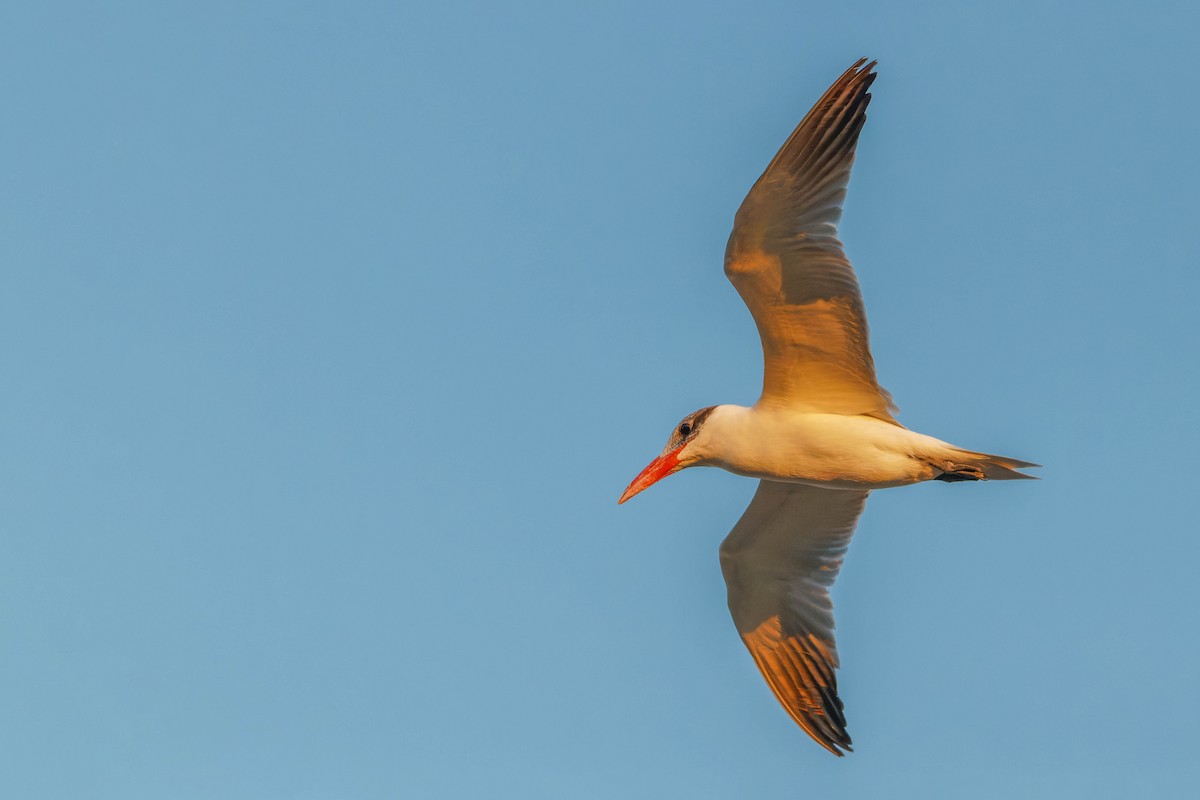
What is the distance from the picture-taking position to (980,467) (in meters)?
12.3

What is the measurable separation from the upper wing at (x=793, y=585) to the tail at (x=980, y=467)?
6.35 feet


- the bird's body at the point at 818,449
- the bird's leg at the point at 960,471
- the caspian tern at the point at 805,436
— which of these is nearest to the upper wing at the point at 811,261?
the caspian tern at the point at 805,436

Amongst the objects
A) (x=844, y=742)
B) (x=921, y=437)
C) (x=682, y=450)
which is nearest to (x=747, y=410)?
(x=682, y=450)

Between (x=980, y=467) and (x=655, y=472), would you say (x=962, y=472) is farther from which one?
(x=655, y=472)

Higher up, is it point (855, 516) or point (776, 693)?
point (855, 516)

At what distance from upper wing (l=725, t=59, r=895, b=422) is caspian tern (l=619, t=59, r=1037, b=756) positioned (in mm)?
10

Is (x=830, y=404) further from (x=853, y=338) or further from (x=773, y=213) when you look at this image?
(x=773, y=213)

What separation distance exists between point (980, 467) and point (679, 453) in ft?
8.19

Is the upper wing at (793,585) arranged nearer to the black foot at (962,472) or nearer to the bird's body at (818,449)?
the bird's body at (818,449)

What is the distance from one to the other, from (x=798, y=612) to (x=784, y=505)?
43.6 inches

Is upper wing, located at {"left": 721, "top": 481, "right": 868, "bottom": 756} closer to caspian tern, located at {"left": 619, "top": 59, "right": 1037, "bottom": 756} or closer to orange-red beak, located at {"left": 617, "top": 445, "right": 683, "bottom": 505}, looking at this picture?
caspian tern, located at {"left": 619, "top": 59, "right": 1037, "bottom": 756}

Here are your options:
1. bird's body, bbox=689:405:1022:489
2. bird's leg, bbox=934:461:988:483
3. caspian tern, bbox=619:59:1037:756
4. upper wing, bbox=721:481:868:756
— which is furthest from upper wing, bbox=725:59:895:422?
upper wing, bbox=721:481:868:756

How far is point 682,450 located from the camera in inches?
511

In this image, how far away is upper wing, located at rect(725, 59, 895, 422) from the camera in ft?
38.6
